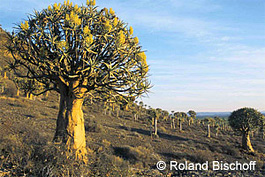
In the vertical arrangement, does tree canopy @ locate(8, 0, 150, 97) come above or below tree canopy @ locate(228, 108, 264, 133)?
above

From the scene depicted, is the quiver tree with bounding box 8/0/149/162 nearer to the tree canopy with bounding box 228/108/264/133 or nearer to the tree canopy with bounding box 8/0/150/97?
the tree canopy with bounding box 8/0/150/97

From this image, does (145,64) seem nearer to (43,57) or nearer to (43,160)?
(43,57)

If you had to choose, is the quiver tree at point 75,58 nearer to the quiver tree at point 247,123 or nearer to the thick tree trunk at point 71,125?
the thick tree trunk at point 71,125

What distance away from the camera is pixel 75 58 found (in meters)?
7.39

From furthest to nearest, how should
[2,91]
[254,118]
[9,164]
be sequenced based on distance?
[2,91] → [254,118] → [9,164]

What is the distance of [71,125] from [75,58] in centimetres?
261

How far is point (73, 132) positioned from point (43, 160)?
5.74 ft

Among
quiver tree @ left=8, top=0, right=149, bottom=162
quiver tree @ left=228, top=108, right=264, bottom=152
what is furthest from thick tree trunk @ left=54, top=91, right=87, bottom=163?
quiver tree @ left=228, top=108, right=264, bottom=152

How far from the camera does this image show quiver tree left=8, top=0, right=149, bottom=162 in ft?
23.2

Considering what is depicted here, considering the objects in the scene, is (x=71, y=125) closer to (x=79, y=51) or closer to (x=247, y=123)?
(x=79, y=51)

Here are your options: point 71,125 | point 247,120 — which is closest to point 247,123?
point 247,120

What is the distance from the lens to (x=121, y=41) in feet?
23.2

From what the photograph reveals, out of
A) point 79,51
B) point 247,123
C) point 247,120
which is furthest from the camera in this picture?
point 247,120

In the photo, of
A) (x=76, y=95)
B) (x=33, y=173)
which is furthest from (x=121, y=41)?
(x=33, y=173)
